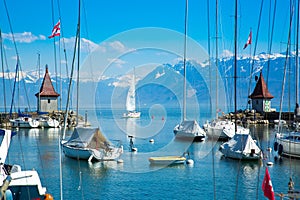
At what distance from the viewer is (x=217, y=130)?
161 feet

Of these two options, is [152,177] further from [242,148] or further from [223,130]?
[223,130]

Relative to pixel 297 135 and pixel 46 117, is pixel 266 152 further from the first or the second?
pixel 46 117

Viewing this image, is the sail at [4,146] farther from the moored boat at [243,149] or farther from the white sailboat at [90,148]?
the moored boat at [243,149]

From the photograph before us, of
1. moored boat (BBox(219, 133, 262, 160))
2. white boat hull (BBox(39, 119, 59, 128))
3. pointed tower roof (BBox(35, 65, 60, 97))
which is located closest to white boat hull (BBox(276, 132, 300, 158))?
moored boat (BBox(219, 133, 262, 160))

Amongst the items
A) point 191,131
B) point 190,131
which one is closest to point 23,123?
point 190,131

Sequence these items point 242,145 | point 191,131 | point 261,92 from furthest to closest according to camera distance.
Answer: point 261,92 < point 191,131 < point 242,145

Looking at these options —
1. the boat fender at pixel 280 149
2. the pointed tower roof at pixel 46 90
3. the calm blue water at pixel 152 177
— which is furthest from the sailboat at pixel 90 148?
the pointed tower roof at pixel 46 90

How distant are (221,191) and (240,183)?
250 cm

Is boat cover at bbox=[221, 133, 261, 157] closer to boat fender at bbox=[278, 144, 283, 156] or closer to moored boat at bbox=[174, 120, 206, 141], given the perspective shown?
boat fender at bbox=[278, 144, 283, 156]

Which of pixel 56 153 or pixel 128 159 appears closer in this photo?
pixel 128 159

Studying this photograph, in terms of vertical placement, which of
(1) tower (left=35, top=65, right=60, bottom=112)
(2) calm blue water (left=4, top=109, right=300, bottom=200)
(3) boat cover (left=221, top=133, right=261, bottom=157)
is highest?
(1) tower (left=35, top=65, right=60, bottom=112)

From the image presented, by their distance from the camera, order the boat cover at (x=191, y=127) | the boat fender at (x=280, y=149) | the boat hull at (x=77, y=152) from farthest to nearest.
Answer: the boat cover at (x=191, y=127) → the boat fender at (x=280, y=149) → the boat hull at (x=77, y=152)

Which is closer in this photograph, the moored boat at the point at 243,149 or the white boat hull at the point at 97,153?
the moored boat at the point at 243,149

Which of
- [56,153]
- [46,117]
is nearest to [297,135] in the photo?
[56,153]
